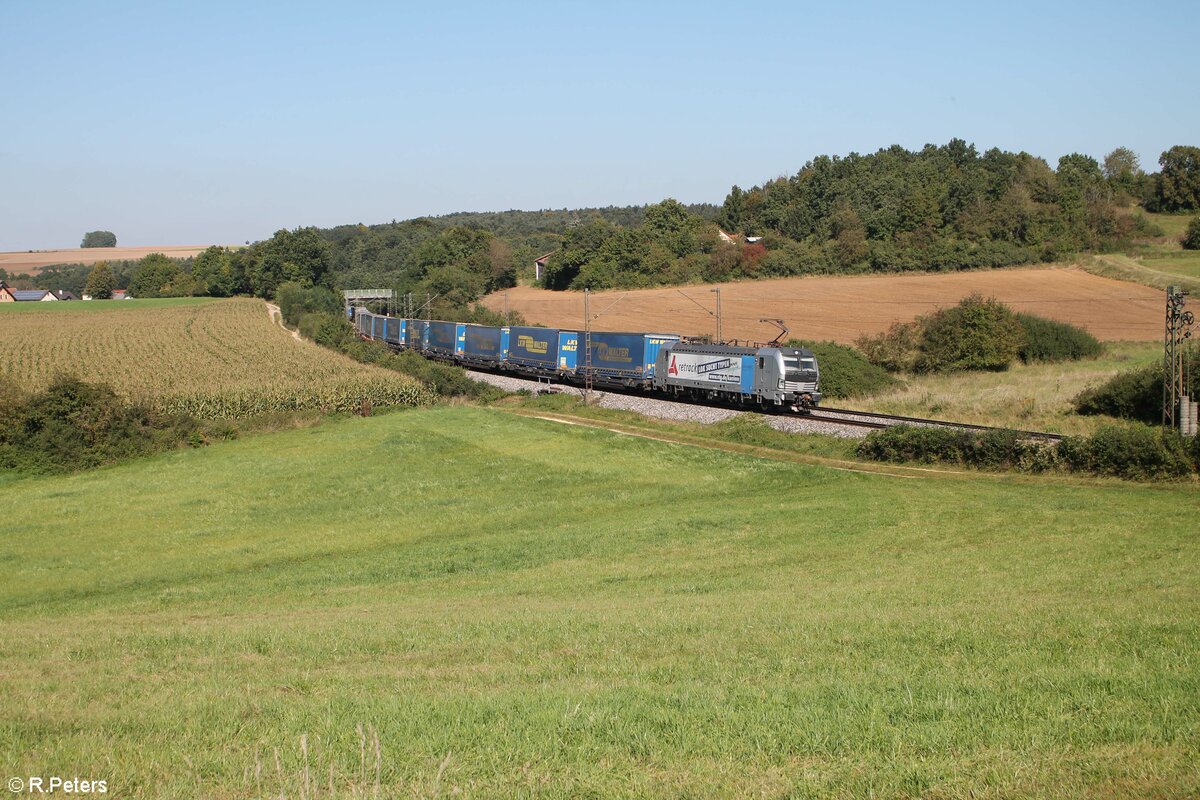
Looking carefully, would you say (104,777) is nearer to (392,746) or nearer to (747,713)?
(392,746)

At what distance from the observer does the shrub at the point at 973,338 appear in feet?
192

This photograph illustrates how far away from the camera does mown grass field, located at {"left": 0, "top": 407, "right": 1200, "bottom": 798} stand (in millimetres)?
6637

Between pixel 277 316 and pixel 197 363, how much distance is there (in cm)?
5373

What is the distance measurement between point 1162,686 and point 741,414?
35.8 m

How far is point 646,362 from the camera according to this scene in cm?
5269

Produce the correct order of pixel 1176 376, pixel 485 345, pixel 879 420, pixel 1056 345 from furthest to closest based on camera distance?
pixel 485 345 < pixel 1056 345 < pixel 879 420 < pixel 1176 376

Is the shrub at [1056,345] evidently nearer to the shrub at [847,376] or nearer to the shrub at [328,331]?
the shrub at [847,376]

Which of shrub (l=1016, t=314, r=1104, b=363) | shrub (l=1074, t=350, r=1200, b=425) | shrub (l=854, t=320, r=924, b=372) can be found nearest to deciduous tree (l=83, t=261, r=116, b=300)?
shrub (l=854, t=320, r=924, b=372)

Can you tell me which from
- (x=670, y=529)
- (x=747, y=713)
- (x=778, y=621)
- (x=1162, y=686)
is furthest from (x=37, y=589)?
(x=1162, y=686)

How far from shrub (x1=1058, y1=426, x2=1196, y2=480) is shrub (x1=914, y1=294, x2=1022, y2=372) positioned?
93.5 feet

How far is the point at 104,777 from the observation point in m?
6.54

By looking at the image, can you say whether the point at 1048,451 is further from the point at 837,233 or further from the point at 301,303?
the point at 301,303

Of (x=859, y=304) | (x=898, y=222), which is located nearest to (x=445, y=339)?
(x=859, y=304)

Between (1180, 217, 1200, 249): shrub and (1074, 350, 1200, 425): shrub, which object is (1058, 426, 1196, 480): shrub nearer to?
(1074, 350, 1200, 425): shrub
